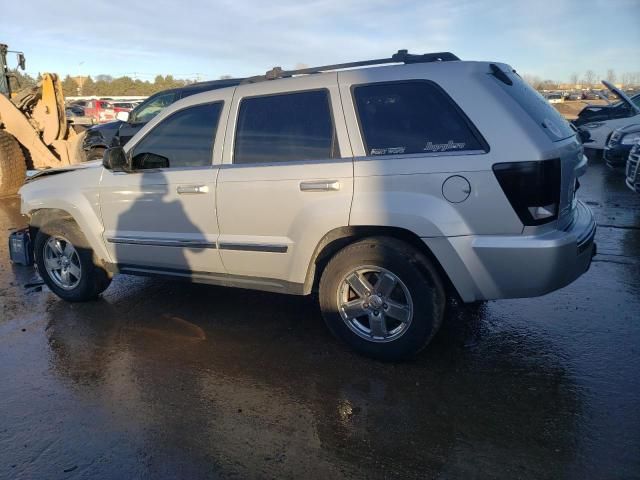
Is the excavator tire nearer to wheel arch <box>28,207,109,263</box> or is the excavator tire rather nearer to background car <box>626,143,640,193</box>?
wheel arch <box>28,207,109,263</box>

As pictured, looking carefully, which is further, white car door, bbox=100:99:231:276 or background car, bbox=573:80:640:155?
background car, bbox=573:80:640:155

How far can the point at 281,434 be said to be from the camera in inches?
113

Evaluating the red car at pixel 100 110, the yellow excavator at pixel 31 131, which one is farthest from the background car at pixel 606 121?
the red car at pixel 100 110

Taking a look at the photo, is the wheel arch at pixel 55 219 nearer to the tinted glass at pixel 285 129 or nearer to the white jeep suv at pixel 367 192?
the white jeep suv at pixel 367 192

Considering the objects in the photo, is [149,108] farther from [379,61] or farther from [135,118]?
[379,61]

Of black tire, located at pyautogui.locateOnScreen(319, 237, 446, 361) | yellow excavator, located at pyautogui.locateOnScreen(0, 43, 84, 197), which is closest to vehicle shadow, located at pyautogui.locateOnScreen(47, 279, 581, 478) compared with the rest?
black tire, located at pyautogui.locateOnScreen(319, 237, 446, 361)

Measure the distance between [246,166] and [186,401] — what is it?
1.71m

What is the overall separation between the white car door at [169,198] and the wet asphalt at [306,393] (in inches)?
24.0

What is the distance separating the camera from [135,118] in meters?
10.6

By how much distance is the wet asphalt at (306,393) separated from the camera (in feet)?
8.63

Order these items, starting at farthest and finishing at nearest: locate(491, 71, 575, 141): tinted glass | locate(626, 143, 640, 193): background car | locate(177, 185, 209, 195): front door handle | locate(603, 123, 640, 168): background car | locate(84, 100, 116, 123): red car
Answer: locate(84, 100, 116, 123): red car → locate(603, 123, 640, 168): background car → locate(626, 143, 640, 193): background car → locate(177, 185, 209, 195): front door handle → locate(491, 71, 575, 141): tinted glass

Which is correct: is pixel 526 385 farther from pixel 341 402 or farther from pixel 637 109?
pixel 637 109

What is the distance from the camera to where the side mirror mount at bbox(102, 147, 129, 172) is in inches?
167

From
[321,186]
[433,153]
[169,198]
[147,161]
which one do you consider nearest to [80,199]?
[147,161]
